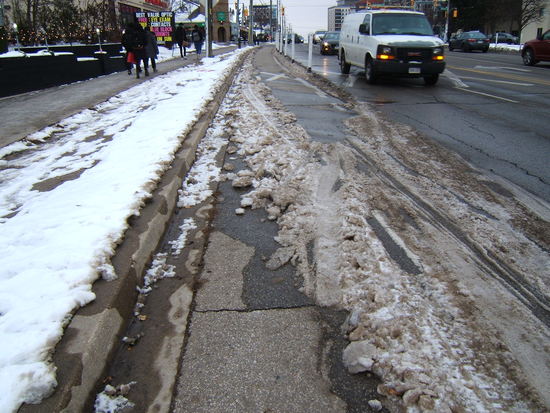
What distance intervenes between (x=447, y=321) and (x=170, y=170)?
3531 millimetres

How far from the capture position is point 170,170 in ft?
16.5

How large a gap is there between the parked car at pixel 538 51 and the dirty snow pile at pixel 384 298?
19521mm

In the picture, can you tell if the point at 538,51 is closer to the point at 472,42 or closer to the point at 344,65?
the point at 344,65

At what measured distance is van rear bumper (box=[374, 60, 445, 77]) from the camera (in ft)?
40.9

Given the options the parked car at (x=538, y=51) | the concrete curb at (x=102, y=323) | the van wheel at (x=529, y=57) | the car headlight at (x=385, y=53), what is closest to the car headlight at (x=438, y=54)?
the car headlight at (x=385, y=53)

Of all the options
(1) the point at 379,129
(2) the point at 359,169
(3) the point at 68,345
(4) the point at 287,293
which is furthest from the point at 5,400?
(1) the point at 379,129

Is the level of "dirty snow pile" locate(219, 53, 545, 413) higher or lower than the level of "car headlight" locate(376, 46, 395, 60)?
lower

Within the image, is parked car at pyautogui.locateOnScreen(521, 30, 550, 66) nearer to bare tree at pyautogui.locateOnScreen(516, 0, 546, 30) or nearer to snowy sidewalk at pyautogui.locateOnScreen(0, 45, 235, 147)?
snowy sidewalk at pyautogui.locateOnScreen(0, 45, 235, 147)

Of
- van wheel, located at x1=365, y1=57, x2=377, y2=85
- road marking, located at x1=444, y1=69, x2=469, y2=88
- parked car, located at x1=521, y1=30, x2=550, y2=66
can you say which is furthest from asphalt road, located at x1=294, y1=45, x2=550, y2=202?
parked car, located at x1=521, y1=30, x2=550, y2=66

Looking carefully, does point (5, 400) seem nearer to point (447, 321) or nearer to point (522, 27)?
→ point (447, 321)

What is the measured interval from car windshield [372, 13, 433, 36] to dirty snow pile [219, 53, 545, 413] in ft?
32.4

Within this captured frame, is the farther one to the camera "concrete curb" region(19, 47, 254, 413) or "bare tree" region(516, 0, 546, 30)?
"bare tree" region(516, 0, 546, 30)

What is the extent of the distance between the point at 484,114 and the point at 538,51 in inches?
582

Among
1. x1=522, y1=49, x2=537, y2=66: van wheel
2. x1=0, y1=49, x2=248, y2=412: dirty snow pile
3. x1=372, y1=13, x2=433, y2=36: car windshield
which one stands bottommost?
x1=0, y1=49, x2=248, y2=412: dirty snow pile
